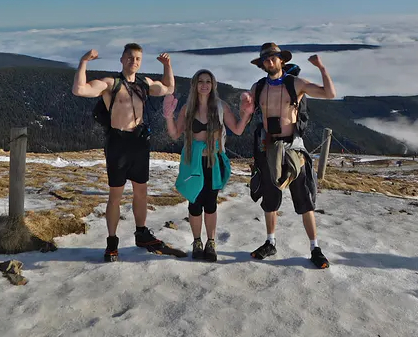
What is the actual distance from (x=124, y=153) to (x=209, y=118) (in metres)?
1.33

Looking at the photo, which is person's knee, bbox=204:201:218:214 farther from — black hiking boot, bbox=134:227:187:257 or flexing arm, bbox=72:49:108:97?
flexing arm, bbox=72:49:108:97

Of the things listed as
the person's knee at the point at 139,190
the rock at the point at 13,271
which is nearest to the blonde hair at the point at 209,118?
the person's knee at the point at 139,190

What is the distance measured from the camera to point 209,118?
5695mm

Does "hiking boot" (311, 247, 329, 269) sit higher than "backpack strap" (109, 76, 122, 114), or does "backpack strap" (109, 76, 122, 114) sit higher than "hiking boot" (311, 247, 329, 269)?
"backpack strap" (109, 76, 122, 114)

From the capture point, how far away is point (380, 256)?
21.8ft

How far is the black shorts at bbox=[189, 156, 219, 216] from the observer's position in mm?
5820

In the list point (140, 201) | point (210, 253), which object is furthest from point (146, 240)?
point (210, 253)

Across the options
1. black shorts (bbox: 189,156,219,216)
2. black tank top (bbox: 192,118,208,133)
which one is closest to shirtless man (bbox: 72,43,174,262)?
black tank top (bbox: 192,118,208,133)

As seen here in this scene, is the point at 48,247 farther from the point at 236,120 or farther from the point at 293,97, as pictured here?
the point at 293,97

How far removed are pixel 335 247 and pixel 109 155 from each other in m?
4.10

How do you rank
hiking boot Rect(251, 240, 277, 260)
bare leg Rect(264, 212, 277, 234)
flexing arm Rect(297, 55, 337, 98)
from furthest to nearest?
bare leg Rect(264, 212, 277, 234)
hiking boot Rect(251, 240, 277, 260)
flexing arm Rect(297, 55, 337, 98)

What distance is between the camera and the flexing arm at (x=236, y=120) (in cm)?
547

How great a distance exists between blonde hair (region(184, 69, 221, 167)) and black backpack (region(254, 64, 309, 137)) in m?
0.64

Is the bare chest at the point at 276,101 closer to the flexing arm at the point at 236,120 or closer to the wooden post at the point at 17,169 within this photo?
the flexing arm at the point at 236,120
